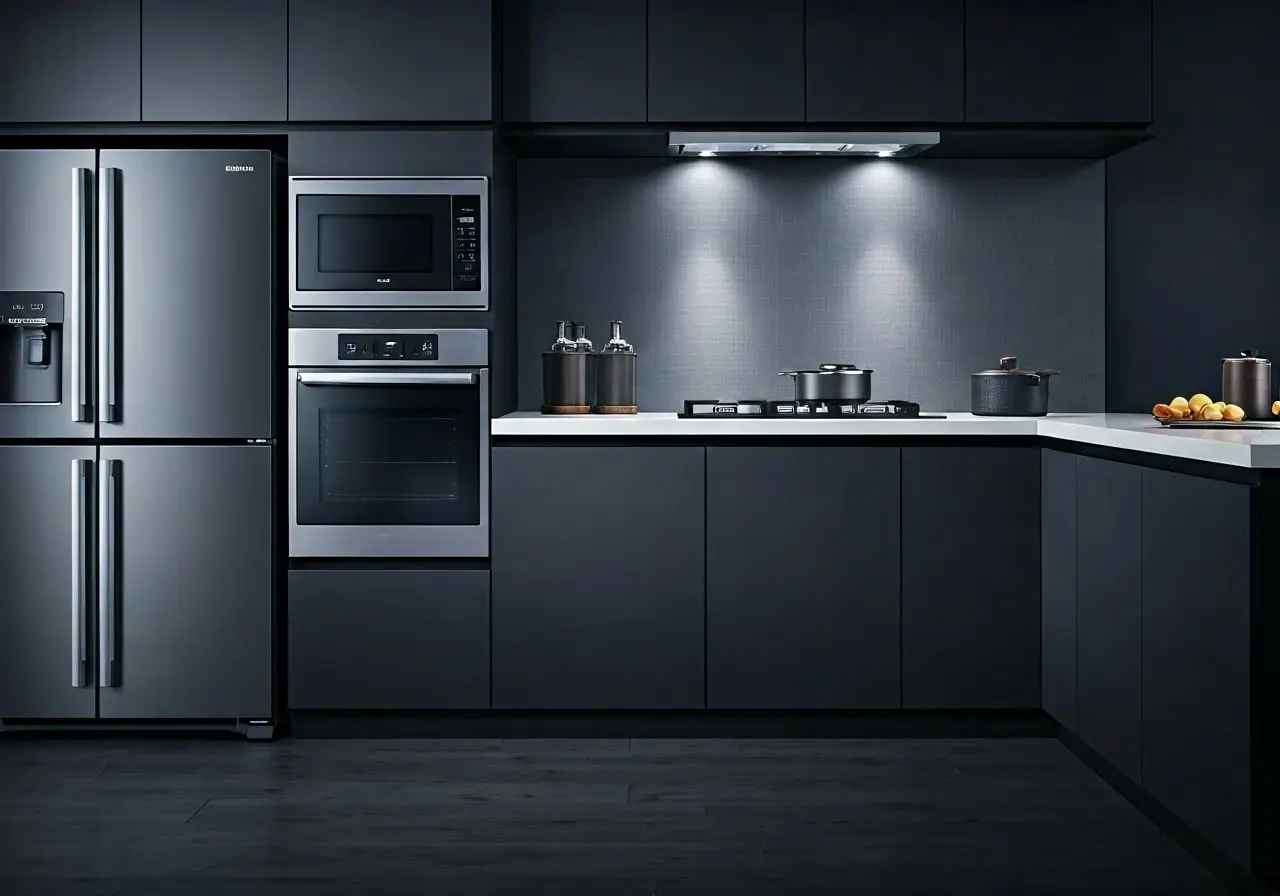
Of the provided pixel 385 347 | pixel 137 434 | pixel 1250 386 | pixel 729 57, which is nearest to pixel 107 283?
pixel 137 434

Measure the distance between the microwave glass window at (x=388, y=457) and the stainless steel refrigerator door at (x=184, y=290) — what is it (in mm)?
240

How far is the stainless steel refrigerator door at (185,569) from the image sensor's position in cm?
337

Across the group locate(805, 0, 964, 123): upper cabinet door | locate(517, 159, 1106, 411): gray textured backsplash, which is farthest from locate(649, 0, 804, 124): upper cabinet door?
locate(517, 159, 1106, 411): gray textured backsplash

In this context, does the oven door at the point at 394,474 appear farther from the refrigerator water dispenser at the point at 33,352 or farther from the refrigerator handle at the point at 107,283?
the refrigerator water dispenser at the point at 33,352

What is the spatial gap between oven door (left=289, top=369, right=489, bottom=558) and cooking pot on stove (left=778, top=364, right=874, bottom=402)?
961 mm

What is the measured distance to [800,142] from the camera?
3.71 m

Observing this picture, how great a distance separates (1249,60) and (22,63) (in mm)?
3609

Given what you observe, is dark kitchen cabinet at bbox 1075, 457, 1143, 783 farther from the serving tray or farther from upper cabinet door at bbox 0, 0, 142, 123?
upper cabinet door at bbox 0, 0, 142, 123

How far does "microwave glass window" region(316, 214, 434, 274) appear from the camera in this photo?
3.41 metres

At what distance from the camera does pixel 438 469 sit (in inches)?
134

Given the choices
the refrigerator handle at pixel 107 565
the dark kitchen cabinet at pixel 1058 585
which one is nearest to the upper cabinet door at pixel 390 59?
the refrigerator handle at pixel 107 565

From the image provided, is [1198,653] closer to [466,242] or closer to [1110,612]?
[1110,612]

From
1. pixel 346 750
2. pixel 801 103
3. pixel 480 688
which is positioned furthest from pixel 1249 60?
pixel 346 750

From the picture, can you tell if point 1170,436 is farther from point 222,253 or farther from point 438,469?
point 222,253
